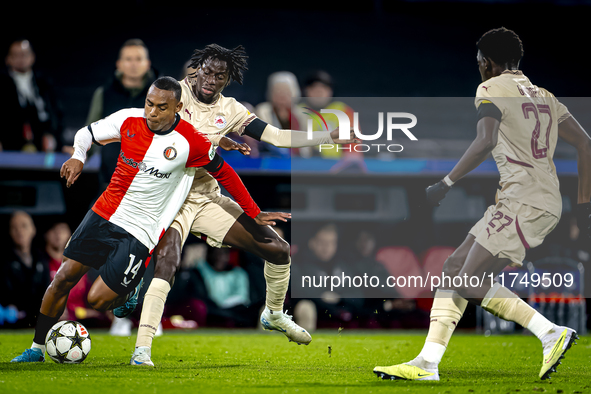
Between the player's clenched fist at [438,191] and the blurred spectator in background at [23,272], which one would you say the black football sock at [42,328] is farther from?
the player's clenched fist at [438,191]

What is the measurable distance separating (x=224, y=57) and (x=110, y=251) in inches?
68.9

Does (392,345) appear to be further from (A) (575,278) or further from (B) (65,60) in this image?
(B) (65,60)

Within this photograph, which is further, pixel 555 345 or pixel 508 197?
pixel 508 197

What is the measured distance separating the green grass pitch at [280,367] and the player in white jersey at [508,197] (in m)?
0.32

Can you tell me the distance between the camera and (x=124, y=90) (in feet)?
22.3

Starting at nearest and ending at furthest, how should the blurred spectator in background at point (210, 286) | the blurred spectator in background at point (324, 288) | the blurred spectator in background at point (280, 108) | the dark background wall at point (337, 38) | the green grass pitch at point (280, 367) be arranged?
1. the green grass pitch at point (280, 367)
2. the blurred spectator in background at point (280, 108)
3. the blurred spectator in background at point (324, 288)
4. the blurred spectator in background at point (210, 286)
5. the dark background wall at point (337, 38)

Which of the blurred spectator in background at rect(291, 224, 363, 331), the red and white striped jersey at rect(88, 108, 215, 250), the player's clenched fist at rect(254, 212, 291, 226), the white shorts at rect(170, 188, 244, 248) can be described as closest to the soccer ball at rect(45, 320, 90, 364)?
the red and white striped jersey at rect(88, 108, 215, 250)

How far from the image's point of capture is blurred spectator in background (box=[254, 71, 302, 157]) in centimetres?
748

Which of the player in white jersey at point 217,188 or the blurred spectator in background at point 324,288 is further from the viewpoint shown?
the blurred spectator in background at point 324,288

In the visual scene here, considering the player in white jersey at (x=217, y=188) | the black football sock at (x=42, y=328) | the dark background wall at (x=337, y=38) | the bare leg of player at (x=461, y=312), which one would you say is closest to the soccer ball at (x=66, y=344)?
the black football sock at (x=42, y=328)

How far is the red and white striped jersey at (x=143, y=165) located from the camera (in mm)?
5125

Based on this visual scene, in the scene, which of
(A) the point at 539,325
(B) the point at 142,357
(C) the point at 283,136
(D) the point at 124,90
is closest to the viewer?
(A) the point at 539,325

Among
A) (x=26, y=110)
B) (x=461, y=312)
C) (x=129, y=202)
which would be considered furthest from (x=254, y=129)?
(x=26, y=110)

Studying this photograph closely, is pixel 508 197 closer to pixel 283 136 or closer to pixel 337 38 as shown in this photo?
pixel 283 136
